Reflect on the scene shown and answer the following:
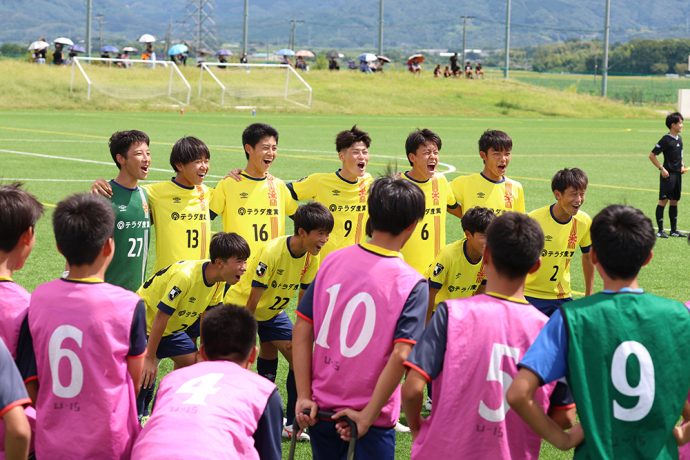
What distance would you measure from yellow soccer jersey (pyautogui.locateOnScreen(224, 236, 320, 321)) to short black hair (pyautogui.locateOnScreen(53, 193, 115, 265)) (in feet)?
9.68

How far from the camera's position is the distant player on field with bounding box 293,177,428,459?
4.73 meters

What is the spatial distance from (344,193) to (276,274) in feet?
5.29

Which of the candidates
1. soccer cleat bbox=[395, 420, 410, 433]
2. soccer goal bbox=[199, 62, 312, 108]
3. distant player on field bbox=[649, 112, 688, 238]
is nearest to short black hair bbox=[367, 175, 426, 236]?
soccer cleat bbox=[395, 420, 410, 433]

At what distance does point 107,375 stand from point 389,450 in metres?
1.37

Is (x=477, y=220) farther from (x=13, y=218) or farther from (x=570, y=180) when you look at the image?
(x=13, y=218)

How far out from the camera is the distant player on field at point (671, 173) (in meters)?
17.3

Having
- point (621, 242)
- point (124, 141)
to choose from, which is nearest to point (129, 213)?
point (124, 141)

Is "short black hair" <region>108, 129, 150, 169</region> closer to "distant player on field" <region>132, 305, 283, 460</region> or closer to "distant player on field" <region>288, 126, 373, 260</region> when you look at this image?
"distant player on field" <region>288, 126, 373, 260</region>

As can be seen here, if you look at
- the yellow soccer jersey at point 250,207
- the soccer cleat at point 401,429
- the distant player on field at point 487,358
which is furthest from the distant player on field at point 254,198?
the distant player on field at point 487,358

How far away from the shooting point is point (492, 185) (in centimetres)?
916

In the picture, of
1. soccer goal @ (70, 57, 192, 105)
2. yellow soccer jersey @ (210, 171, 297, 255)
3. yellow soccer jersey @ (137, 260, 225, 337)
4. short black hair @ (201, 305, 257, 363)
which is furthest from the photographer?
soccer goal @ (70, 57, 192, 105)

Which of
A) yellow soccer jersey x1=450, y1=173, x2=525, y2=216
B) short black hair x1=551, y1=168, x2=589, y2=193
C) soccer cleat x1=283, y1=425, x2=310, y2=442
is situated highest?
short black hair x1=551, y1=168, x2=589, y2=193

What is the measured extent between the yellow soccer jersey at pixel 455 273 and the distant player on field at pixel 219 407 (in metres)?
3.45

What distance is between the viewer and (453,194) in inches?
363
